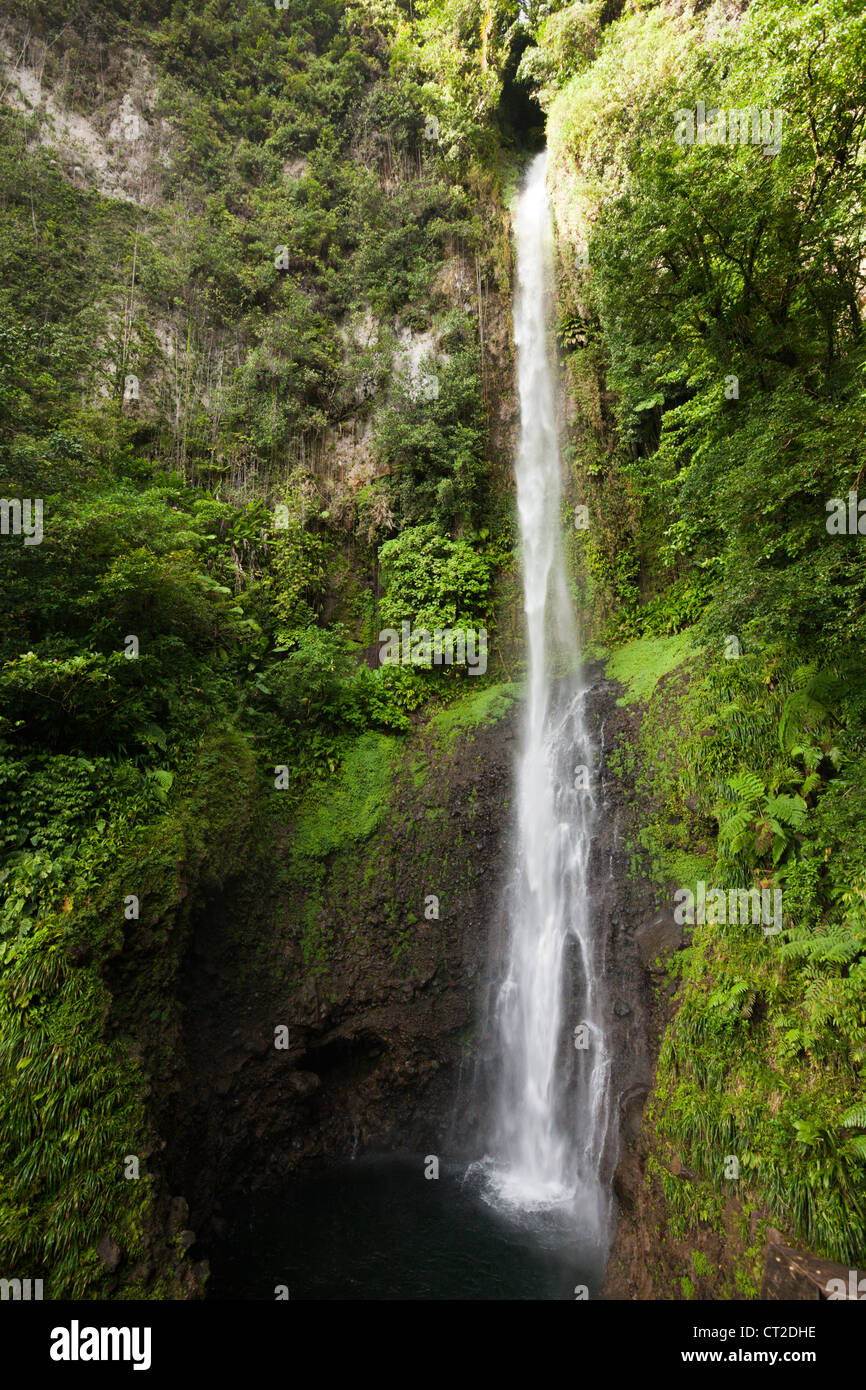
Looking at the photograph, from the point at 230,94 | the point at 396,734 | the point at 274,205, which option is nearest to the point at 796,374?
the point at 396,734

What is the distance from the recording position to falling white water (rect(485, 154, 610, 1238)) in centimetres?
856

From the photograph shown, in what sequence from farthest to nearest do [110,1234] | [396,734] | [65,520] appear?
1. [396,734]
2. [65,520]
3. [110,1234]

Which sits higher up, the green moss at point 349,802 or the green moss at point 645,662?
the green moss at point 645,662

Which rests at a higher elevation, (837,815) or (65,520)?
(65,520)

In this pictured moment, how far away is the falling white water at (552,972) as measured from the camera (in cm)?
856

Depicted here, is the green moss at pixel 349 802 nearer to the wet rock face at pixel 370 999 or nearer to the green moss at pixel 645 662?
the wet rock face at pixel 370 999

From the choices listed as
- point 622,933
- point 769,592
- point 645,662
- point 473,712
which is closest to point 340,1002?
point 622,933

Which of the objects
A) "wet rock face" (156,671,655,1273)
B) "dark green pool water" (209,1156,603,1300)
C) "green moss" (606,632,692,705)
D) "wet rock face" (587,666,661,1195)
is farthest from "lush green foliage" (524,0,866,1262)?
"dark green pool water" (209,1156,603,1300)

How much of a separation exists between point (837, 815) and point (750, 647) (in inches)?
118

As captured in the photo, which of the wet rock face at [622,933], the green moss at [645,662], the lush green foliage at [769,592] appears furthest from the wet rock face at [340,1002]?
the lush green foliage at [769,592]

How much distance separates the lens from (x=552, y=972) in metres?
9.77

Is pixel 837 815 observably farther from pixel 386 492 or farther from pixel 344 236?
pixel 344 236

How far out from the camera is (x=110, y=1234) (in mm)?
5375
